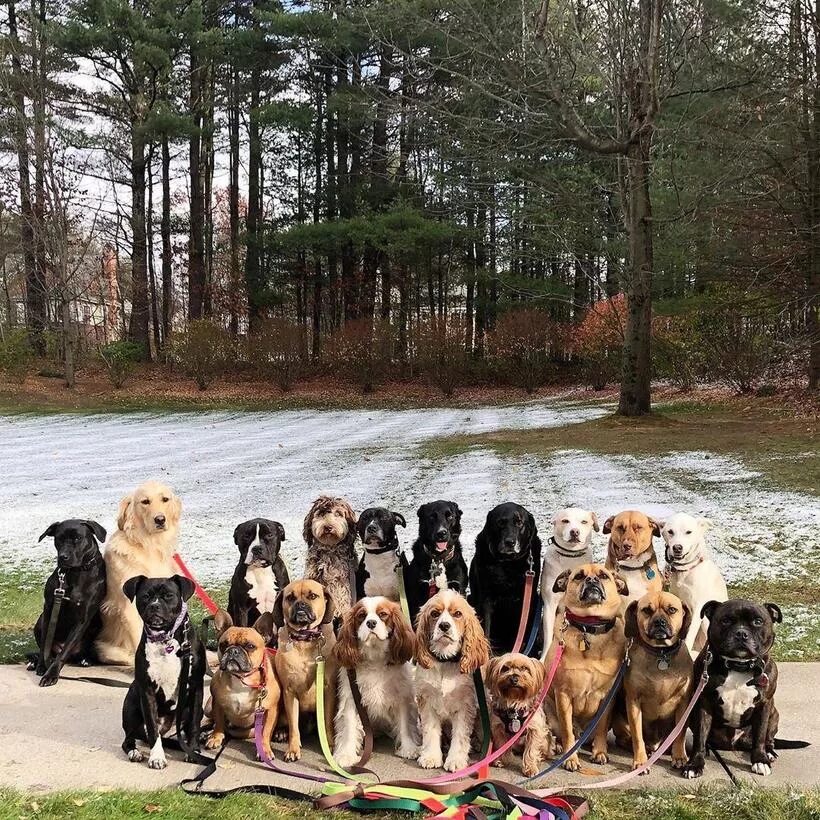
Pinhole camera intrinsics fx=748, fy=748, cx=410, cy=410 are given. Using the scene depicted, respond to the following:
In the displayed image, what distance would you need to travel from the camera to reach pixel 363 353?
27609 mm

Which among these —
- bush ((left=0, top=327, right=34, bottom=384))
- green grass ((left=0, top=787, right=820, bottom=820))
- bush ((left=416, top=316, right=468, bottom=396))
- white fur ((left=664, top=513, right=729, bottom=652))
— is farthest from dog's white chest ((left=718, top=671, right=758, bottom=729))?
bush ((left=0, top=327, right=34, bottom=384))

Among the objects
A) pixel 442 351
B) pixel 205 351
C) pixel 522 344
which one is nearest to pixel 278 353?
pixel 205 351

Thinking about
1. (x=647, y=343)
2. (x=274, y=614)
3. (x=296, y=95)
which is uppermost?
(x=296, y=95)

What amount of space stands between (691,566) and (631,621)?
81cm

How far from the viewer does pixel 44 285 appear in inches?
1086

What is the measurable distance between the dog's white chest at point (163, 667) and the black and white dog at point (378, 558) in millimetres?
1286

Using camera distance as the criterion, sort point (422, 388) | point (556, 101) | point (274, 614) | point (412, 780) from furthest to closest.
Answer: point (422, 388) → point (556, 101) → point (274, 614) → point (412, 780)

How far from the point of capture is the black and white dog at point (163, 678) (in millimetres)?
3344

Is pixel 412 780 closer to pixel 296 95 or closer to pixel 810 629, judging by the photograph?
pixel 810 629

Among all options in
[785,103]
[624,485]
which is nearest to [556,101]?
[785,103]

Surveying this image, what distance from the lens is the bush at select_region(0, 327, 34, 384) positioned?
27547 millimetres

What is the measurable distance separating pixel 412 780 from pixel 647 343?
13.8 m

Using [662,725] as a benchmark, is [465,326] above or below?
above

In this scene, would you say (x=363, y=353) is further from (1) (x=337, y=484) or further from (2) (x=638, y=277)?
(1) (x=337, y=484)
